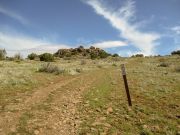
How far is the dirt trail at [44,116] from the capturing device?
8867 millimetres

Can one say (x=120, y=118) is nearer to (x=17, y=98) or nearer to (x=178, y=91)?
(x=17, y=98)

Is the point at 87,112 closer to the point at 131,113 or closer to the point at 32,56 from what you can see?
the point at 131,113

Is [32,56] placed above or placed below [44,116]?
above

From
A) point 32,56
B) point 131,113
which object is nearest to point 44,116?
point 131,113

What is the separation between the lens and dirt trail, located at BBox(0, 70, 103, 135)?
8.87 metres

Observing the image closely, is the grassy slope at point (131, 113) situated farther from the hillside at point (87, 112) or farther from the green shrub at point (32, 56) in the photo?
the green shrub at point (32, 56)

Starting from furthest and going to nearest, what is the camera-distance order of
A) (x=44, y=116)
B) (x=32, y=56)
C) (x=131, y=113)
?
(x=32, y=56), (x=131, y=113), (x=44, y=116)

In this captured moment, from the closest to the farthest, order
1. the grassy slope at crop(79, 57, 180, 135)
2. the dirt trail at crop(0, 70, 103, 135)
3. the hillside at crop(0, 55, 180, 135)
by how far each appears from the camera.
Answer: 1. the dirt trail at crop(0, 70, 103, 135)
2. the hillside at crop(0, 55, 180, 135)
3. the grassy slope at crop(79, 57, 180, 135)

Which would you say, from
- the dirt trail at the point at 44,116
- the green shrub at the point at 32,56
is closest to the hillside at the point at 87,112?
the dirt trail at the point at 44,116

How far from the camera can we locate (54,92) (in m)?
15.0

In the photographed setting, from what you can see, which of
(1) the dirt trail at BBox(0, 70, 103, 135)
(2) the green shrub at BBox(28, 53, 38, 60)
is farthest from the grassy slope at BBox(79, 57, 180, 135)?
(2) the green shrub at BBox(28, 53, 38, 60)

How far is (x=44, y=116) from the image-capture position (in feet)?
33.7

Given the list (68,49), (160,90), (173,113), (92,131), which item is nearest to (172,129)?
(173,113)

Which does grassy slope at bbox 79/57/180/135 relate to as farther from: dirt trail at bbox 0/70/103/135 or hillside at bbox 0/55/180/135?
dirt trail at bbox 0/70/103/135
